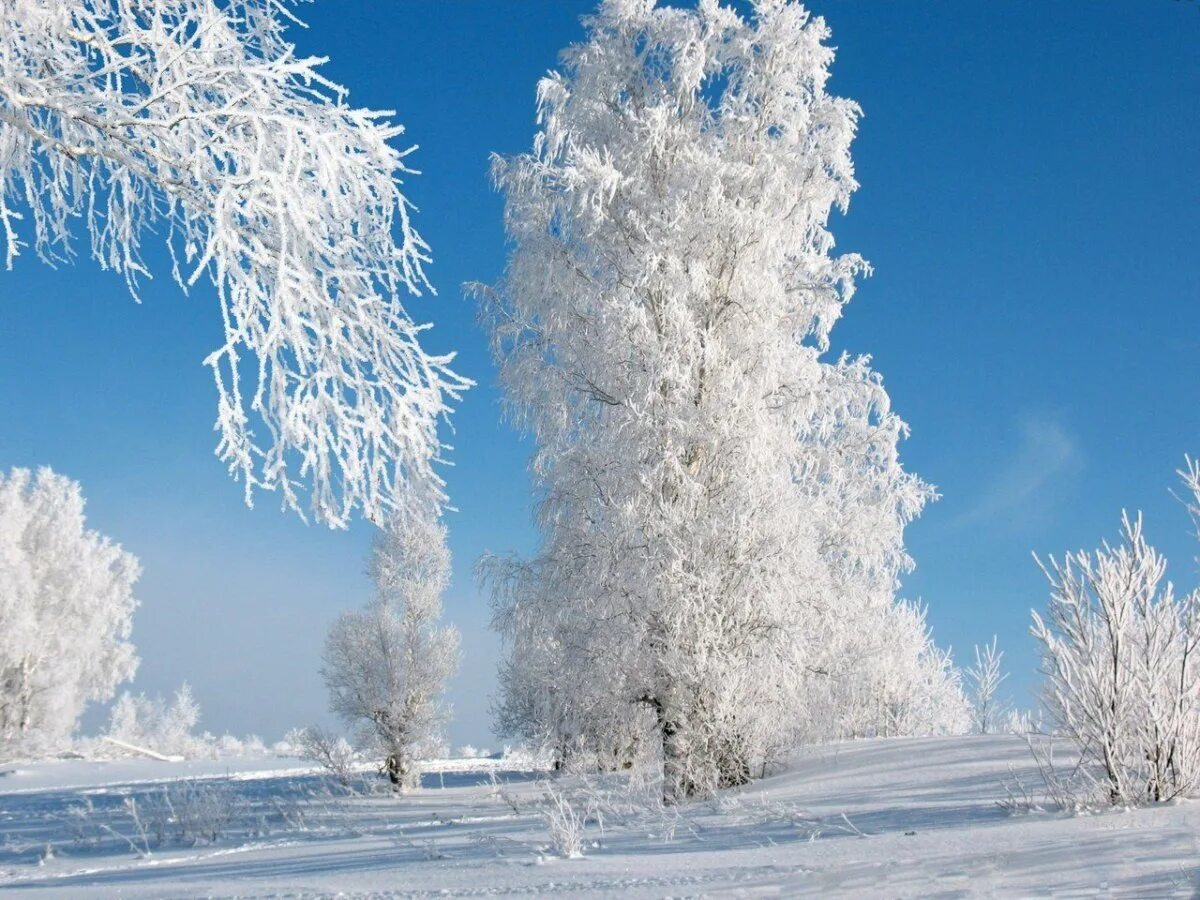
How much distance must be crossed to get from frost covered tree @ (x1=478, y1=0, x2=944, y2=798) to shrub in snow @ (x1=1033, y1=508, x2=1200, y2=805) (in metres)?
3.51

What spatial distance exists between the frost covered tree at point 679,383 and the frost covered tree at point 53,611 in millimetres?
23036

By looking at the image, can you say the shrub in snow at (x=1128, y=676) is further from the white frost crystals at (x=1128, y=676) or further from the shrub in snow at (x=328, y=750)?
the shrub in snow at (x=328, y=750)

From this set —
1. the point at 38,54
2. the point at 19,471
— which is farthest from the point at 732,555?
the point at 19,471

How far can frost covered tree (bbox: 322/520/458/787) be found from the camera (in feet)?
60.3

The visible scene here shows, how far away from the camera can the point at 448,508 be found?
4.29 meters

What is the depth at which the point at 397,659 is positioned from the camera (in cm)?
1867

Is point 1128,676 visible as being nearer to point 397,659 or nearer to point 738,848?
point 738,848

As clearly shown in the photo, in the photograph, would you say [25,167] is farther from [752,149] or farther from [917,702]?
[917,702]

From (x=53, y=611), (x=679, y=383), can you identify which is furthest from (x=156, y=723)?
(x=679, y=383)

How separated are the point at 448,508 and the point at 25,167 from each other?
2.35 m

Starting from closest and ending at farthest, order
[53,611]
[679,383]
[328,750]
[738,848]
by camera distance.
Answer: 1. [738,848]
2. [679,383]
3. [328,750]
4. [53,611]

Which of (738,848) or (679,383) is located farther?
(679,383)

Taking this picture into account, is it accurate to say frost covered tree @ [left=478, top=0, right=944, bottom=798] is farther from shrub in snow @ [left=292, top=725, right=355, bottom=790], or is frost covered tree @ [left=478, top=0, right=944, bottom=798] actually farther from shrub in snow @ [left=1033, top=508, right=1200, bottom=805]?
shrub in snow @ [left=292, top=725, right=355, bottom=790]

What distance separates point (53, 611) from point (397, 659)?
17283 mm
